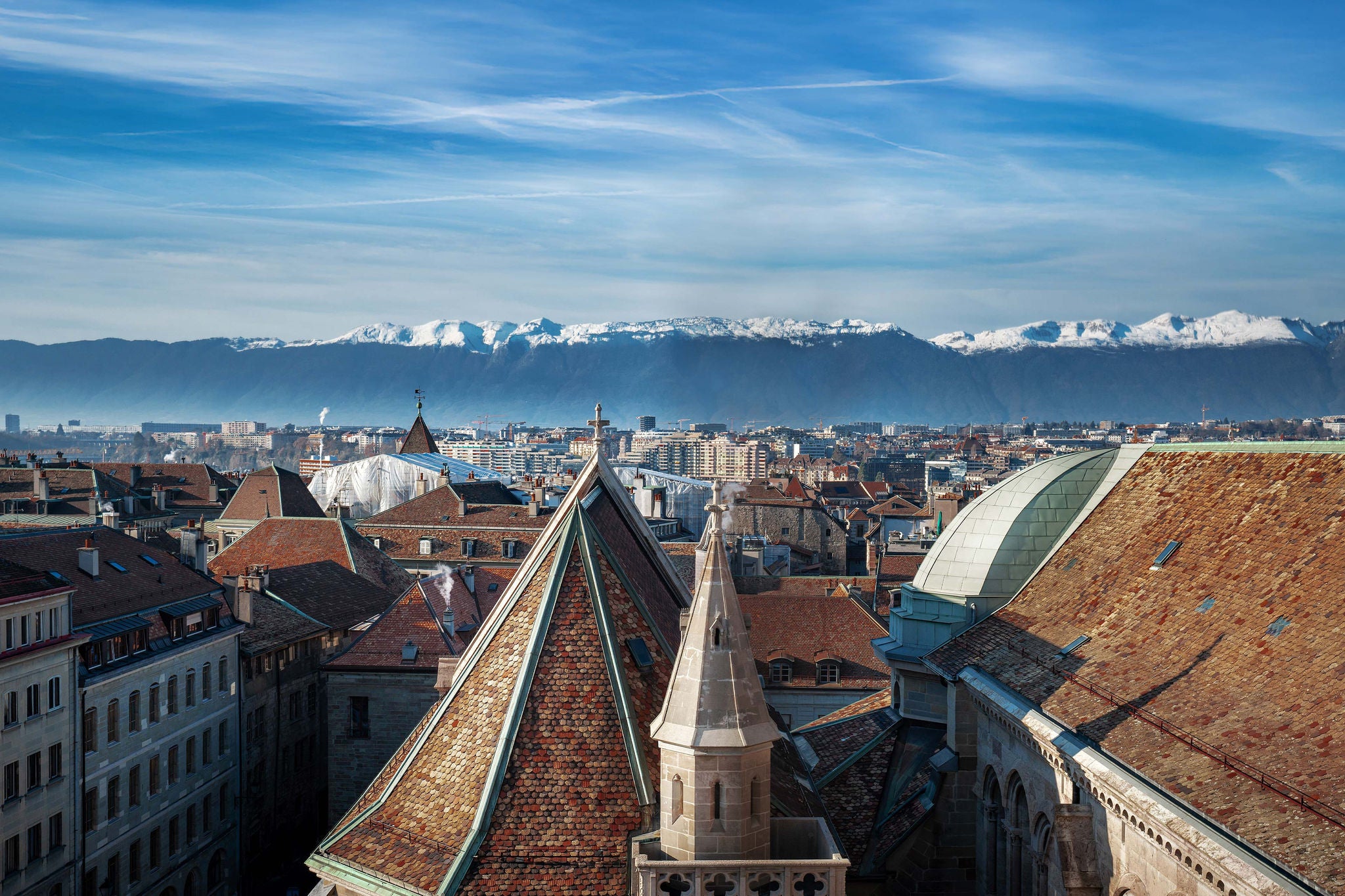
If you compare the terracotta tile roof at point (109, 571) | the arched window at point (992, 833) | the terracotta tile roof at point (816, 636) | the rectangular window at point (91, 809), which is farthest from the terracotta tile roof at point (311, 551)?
the arched window at point (992, 833)

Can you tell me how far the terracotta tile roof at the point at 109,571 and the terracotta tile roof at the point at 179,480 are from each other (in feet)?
278

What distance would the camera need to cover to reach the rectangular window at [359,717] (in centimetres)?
5094

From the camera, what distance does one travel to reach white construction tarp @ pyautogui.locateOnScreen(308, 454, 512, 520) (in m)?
139

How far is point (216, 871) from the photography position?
50.9 meters

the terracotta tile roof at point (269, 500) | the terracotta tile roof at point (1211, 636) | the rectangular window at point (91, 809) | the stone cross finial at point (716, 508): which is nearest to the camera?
the terracotta tile roof at point (1211, 636)

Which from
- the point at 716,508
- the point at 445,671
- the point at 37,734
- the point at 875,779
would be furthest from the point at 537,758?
the point at 37,734

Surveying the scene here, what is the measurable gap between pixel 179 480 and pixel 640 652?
132965 millimetres

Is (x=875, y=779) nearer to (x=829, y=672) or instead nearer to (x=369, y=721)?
(x=369, y=721)

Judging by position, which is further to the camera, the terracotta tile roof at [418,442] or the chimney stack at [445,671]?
the terracotta tile roof at [418,442]

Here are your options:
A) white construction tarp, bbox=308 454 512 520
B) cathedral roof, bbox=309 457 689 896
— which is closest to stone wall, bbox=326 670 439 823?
cathedral roof, bbox=309 457 689 896

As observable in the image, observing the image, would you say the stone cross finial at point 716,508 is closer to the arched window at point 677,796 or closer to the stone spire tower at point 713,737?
the stone spire tower at point 713,737

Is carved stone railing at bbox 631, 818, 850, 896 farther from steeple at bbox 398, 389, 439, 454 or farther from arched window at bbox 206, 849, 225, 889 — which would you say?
steeple at bbox 398, 389, 439, 454

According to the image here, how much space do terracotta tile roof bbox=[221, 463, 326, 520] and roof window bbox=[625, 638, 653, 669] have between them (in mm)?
77934

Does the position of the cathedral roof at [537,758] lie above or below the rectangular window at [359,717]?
above
